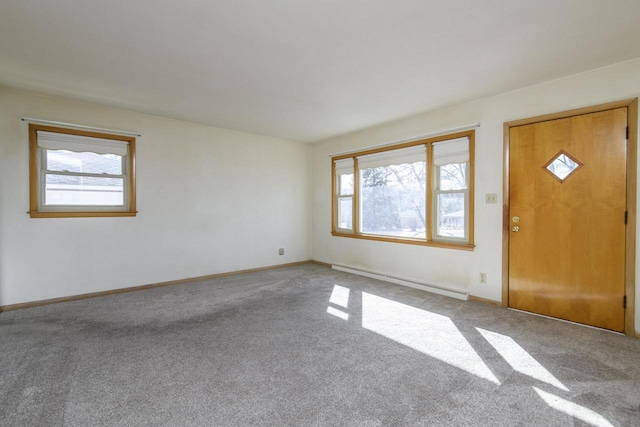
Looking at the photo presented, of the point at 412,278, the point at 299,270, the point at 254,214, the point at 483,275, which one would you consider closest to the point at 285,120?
the point at 254,214

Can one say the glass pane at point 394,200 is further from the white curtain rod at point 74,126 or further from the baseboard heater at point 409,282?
the white curtain rod at point 74,126

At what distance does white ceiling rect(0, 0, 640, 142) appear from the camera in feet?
6.81

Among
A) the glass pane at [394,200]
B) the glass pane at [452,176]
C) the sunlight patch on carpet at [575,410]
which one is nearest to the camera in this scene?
the sunlight patch on carpet at [575,410]

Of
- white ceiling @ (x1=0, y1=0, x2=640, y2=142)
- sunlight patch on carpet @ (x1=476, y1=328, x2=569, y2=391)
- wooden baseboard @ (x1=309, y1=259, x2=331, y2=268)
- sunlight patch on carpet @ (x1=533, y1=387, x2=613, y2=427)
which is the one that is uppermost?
white ceiling @ (x1=0, y1=0, x2=640, y2=142)

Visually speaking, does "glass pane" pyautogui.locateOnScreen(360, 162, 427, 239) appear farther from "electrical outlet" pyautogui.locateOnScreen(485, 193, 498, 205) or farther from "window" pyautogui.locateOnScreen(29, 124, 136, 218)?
"window" pyautogui.locateOnScreen(29, 124, 136, 218)

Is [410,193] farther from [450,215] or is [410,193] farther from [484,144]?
[484,144]

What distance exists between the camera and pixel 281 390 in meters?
1.95

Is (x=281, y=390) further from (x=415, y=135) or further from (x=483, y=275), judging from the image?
(x=415, y=135)

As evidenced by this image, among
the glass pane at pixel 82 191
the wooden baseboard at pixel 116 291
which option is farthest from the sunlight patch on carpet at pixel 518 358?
the glass pane at pixel 82 191

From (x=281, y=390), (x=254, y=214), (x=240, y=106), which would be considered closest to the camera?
(x=281, y=390)

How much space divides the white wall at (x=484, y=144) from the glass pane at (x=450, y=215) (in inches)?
9.2

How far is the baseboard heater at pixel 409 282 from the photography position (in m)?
3.89

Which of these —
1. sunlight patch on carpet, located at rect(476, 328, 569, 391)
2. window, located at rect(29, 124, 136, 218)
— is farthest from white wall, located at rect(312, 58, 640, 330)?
window, located at rect(29, 124, 136, 218)

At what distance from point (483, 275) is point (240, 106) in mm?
3780
